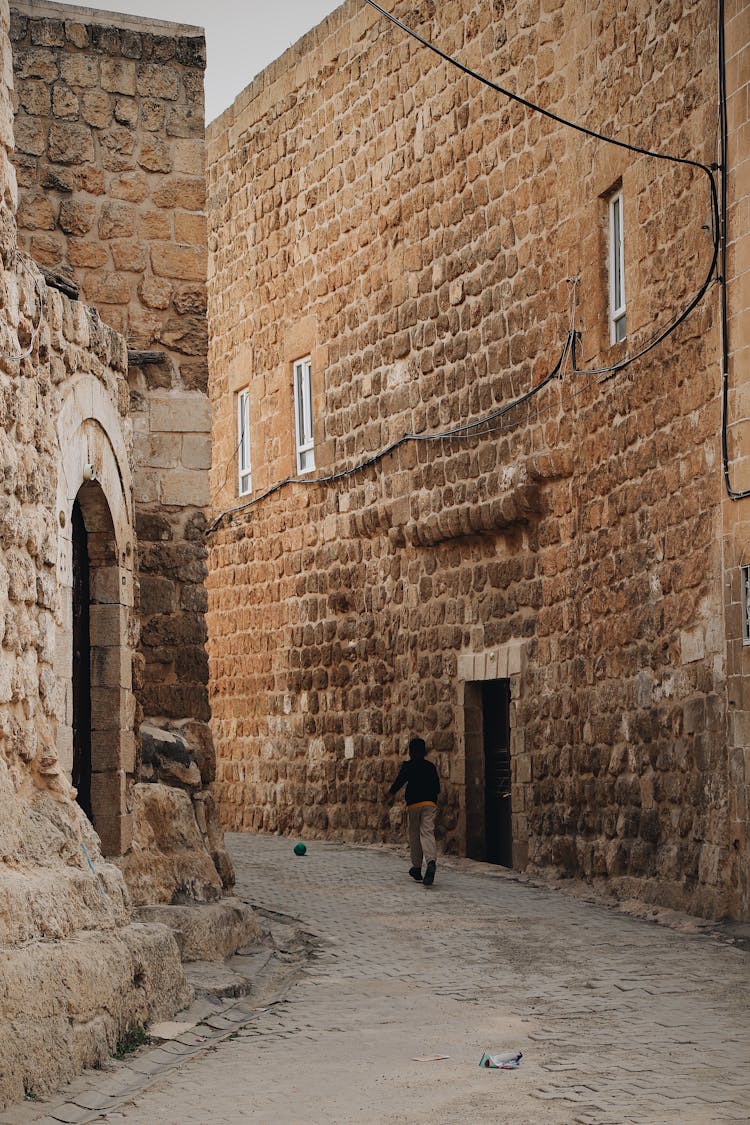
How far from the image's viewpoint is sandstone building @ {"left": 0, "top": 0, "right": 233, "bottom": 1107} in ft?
22.6

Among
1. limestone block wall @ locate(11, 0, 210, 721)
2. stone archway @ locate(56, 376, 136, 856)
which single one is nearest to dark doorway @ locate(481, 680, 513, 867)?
limestone block wall @ locate(11, 0, 210, 721)

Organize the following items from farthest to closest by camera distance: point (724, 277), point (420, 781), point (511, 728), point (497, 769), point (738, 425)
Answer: point (497, 769)
point (511, 728)
point (420, 781)
point (724, 277)
point (738, 425)

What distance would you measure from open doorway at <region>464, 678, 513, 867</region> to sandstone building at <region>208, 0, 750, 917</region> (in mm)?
37

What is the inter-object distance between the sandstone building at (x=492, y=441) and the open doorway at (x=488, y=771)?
0.04 m

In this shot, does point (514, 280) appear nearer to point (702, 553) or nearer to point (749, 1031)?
point (702, 553)

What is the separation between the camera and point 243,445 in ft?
67.9

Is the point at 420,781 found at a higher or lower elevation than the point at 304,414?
lower

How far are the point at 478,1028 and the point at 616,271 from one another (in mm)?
7534

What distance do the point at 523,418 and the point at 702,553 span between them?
3.64 m

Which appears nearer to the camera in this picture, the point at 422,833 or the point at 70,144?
the point at 70,144

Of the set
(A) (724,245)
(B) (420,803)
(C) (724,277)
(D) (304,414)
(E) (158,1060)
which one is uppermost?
(D) (304,414)

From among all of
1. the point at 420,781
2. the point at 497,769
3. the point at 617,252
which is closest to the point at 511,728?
the point at 497,769

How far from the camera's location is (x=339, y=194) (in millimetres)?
18297

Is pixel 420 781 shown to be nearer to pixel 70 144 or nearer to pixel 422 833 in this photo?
pixel 422 833
